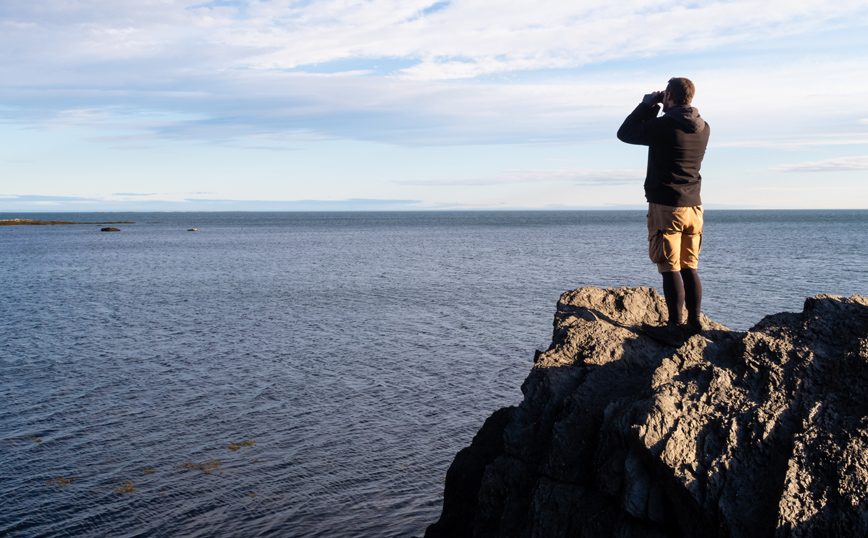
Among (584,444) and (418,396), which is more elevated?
(584,444)

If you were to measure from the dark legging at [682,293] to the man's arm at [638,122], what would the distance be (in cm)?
130

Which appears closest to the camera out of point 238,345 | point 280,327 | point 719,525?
point 719,525

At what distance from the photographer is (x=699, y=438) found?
4391mm

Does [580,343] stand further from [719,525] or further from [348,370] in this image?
[348,370]

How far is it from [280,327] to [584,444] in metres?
17.9

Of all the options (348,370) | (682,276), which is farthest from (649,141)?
(348,370)

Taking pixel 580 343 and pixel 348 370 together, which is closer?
pixel 580 343

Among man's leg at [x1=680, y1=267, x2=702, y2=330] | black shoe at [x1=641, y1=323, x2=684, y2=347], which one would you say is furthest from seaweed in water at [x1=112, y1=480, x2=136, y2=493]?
man's leg at [x1=680, y1=267, x2=702, y2=330]

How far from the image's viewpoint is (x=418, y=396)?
13.8 metres

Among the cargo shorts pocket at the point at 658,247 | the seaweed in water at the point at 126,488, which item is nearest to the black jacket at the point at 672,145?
the cargo shorts pocket at the point at 658,247

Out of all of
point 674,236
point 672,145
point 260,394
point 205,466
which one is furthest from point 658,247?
point 260,394

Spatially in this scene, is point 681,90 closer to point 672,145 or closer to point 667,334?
point 672,145

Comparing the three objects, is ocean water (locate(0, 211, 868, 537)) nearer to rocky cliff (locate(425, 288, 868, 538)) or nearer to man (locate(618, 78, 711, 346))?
rocky cliff (locate(425, 288, 868, 538))

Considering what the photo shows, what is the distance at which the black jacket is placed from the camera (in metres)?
6.18
